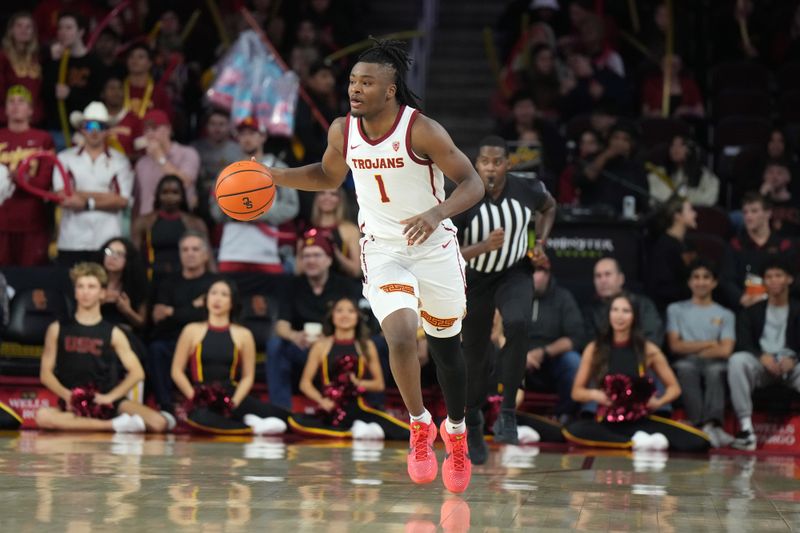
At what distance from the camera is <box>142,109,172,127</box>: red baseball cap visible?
10.5 metres

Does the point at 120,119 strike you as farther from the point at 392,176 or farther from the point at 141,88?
the point at 392,176

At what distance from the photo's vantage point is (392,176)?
5.55 metres

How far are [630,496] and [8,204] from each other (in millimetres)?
6023

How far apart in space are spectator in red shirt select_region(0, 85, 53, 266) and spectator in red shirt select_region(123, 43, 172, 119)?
3.30 feet

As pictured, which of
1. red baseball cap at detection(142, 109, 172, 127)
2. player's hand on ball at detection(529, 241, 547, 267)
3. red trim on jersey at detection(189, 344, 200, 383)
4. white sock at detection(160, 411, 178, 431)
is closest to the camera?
player's hand on ball at detection(529, 241, 547, 267)

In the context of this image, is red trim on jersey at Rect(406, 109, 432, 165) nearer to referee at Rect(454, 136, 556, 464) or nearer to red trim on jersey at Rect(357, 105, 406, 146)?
red trim on jersey at Rect(357, 105, 406, 146)

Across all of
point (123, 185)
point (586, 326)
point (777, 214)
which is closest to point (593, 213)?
point (586, 326)

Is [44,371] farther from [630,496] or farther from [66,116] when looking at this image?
[630,496]

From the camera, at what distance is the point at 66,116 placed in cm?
1108

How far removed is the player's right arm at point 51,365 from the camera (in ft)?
29.5

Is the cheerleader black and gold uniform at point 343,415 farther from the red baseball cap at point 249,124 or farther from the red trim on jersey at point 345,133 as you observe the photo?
the red trim on jersey at point 345,133

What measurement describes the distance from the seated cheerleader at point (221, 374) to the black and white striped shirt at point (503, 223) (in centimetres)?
271

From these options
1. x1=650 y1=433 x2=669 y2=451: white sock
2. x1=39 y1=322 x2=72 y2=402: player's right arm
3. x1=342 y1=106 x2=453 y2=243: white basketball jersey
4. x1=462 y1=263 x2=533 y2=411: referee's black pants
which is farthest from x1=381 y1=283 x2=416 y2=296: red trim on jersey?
x1=39 y1=322 x2=72 y2=402: player's right arm

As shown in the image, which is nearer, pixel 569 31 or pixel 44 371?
pixel 44 371
